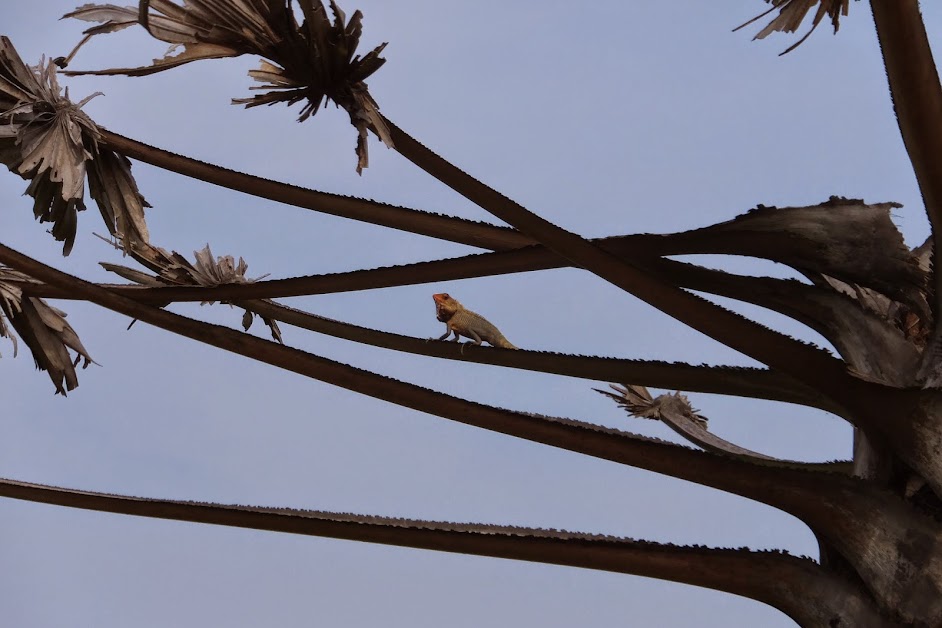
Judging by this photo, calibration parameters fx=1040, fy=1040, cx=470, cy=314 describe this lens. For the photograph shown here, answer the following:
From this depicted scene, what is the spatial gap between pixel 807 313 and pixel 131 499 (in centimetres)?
294

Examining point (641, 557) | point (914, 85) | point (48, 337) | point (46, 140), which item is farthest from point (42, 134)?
point (914, 85)

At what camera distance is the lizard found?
554 cm

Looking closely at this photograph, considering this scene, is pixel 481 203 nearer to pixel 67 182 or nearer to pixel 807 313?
pixel 807 313

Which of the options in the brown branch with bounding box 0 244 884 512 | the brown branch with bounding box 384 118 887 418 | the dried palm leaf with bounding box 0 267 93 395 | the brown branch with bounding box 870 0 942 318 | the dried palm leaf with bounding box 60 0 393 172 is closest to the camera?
the brown branch with bounding box 870 0 942 318

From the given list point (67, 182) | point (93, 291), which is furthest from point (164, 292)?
point (67, 182)

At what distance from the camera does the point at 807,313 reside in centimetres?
432

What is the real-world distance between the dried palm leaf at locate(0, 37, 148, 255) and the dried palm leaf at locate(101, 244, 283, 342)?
0.51 meters

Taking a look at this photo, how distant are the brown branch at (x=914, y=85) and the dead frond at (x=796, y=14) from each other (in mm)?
1301

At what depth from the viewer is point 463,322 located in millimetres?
5570

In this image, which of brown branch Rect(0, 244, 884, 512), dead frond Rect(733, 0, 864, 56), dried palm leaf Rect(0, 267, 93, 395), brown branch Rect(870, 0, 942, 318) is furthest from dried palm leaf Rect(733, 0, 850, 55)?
dried palm leaf Rect(0, 267, 93, 395)

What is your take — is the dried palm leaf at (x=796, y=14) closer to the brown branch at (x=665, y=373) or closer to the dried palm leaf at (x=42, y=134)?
the brown branch at (x=665, y=373)

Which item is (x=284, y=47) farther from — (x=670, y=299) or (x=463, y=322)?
(x=463, y=322)

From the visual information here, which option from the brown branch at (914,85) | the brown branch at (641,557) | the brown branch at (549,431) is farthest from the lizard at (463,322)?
the brown branch at (914,85)

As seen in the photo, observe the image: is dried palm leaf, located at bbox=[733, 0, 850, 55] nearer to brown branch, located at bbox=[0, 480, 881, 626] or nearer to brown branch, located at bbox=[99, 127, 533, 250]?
brown branch, located at bbox=[99, 127, 533, 250]
